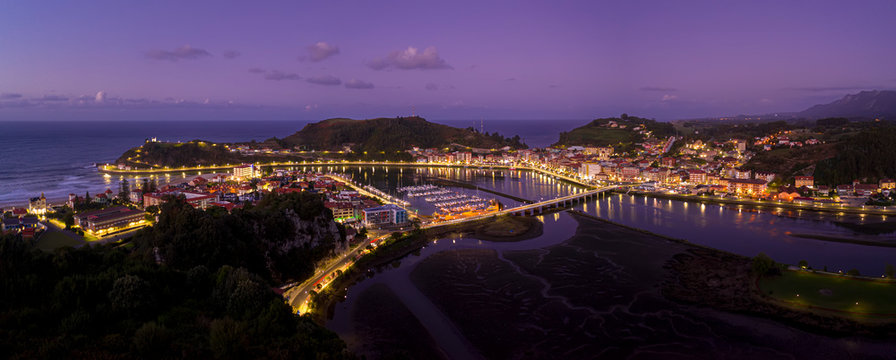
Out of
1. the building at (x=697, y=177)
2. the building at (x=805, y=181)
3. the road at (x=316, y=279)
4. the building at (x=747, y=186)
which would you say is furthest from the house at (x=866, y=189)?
the road at (x=316, y=279)

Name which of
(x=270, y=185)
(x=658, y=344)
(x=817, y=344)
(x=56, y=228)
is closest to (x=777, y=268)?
(x=817, y=344)

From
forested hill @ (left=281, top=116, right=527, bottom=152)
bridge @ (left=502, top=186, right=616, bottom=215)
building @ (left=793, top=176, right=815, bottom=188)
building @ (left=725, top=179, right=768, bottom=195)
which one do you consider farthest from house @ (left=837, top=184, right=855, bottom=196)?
forested hill @ (left=281, top=116, right=527, bottom=152)

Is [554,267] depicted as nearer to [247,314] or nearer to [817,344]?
[817,344]

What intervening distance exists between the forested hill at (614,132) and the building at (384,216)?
132 ft

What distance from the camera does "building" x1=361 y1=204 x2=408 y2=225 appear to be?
1831 cm

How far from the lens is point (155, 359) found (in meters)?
5.58

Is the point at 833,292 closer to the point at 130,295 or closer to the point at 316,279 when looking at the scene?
the point at 316,279

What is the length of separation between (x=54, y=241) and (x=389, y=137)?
4299 centimetres

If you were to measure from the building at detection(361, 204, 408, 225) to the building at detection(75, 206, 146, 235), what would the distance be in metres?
8.24

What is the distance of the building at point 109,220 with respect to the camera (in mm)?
15695

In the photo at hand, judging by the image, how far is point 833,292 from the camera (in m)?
10.9

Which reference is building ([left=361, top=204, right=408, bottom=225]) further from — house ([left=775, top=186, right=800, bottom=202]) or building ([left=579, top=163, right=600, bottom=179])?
building ([left=579, top=163, right=600, bottom=179])

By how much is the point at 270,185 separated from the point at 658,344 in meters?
24.4

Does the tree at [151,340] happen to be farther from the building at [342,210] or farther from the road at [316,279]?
the building at [342,210]
